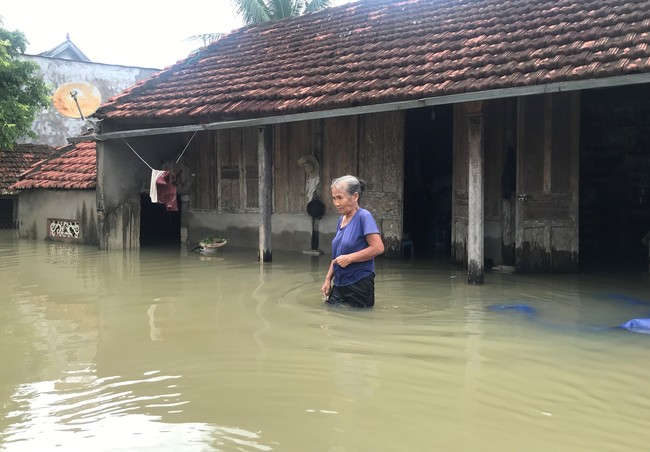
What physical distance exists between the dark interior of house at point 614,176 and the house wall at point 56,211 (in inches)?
410

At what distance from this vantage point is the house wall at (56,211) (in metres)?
14.4

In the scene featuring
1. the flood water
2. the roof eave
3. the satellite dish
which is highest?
the satellite dish

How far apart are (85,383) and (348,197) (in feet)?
9.58

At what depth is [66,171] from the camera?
15883mm

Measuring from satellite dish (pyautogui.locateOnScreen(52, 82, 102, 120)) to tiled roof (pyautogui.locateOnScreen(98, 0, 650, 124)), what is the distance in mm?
7797

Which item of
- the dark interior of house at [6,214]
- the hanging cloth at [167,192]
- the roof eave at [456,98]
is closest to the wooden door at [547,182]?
the roof eave at [456,98]

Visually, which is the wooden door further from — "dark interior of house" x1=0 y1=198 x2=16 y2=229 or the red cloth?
"dark interior of house" x1=0 y1=198 x2=16 y2=229

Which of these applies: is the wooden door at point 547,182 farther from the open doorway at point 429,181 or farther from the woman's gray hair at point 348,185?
the woman's gray hair at point 348,185

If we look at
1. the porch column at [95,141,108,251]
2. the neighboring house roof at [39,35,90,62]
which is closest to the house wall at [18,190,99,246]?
the porch column at [95,141,108,251]

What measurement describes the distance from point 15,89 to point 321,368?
15961 millimetres

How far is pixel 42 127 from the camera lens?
24047 millimetres

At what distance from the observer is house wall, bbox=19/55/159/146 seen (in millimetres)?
23797

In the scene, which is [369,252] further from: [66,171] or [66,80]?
[66,80]

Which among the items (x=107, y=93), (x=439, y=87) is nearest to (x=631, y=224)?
(x=439, y=87)
